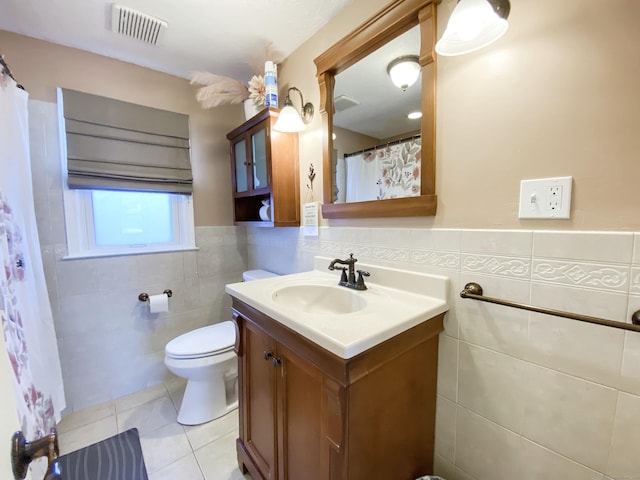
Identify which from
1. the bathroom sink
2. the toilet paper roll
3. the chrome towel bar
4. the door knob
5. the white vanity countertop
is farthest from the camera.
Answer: the toilet paper roll

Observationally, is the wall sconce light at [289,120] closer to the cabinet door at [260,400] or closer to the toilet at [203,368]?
the cabinet door at [260,400]

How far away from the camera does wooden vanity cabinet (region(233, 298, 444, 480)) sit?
0.72 metres

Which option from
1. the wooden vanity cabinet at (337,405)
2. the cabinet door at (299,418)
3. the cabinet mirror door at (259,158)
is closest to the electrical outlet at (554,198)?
the wooden vanity cabinet at (337,405)

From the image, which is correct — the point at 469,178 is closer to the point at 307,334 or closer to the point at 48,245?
the point at 307,334

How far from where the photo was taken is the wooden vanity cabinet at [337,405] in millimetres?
716

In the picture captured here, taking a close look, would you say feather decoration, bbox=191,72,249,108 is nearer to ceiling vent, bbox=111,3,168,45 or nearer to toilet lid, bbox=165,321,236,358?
ceiling vent, bbox=111,3,168,45

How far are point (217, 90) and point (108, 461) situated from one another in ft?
7.11

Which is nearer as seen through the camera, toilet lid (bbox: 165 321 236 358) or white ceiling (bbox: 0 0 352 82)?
white ceiling (bbox: 0 0 352 82)

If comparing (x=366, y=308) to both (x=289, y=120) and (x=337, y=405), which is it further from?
(x=289, y=120)

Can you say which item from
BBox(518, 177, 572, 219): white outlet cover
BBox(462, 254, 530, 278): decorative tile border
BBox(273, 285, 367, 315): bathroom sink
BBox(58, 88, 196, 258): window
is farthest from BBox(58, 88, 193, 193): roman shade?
BBox(518, 177, 572, 219): white outlet cover

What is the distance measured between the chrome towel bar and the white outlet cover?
262 millimetres

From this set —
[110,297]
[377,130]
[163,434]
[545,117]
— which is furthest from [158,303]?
[545,117]

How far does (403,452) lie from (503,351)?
48cm

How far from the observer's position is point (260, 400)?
3.56ft
